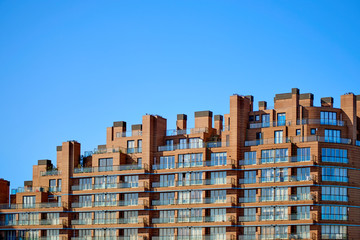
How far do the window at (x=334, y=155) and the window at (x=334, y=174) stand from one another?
5.13ft

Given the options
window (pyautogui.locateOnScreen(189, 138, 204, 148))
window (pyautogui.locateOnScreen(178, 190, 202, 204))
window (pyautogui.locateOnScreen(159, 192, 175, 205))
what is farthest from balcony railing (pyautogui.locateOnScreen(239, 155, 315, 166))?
window (pyautogui.locateOnScreen(159, 192, 175, 205))

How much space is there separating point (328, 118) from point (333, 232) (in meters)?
20.9

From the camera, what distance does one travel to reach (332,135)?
498 feet

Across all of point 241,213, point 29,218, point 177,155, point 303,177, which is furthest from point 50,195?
point 303,177

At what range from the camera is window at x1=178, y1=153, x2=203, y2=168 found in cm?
15825

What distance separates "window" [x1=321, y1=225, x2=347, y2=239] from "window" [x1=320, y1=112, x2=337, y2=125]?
19.1 metres

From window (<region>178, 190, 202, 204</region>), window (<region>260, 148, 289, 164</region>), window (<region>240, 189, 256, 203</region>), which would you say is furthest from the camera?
window (<region>178, 190, 202, 204</region>)

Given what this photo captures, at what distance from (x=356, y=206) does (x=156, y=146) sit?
39.6 m

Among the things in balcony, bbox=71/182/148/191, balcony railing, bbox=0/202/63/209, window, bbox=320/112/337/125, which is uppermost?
window, bbox=320/112/337/125

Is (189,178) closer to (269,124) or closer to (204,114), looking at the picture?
(204,114)

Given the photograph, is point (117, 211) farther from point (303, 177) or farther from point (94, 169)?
point (303, 177)

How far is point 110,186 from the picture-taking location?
165m

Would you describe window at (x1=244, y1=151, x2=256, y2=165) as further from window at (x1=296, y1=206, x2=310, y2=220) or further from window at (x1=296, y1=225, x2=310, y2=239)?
window at (x1=296, y1=225, x2=310, y2=239)

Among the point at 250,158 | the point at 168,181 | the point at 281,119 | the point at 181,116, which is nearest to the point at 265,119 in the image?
the point at 281,119
